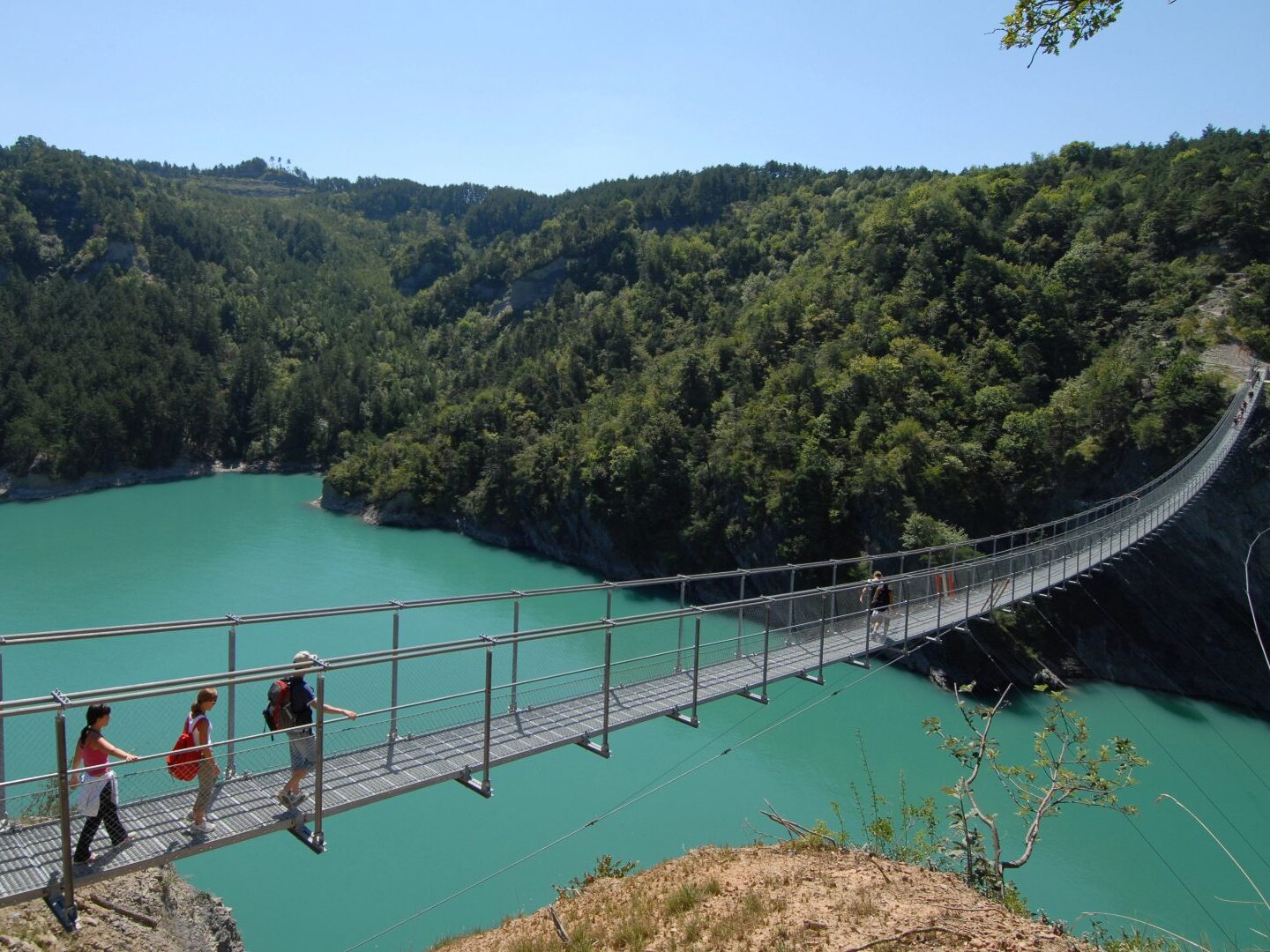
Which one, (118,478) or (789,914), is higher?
(789,914)

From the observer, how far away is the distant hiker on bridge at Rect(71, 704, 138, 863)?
4.21 meters

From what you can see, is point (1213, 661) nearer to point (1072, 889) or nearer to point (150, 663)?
point (1072, 889)

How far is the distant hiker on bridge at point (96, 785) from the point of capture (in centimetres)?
421

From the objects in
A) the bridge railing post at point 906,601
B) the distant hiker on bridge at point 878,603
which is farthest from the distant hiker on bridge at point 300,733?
the bridge railing post at point 906,601

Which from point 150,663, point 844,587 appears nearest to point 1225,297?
point 844,587

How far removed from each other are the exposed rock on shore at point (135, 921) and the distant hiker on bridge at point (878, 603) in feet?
25.0

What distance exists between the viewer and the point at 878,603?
36.2 feet

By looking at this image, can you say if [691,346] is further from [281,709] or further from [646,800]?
[281,709]

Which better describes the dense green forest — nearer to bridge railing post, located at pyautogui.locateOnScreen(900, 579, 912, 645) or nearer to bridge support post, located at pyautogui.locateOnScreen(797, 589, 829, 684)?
bridge railing post, located at pyautogui.locateOnScreen(900, 579, 912, 645)

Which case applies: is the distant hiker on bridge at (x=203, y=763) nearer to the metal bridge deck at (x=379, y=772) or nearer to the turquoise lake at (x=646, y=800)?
the metal bridge deck at (x=379, y=772)

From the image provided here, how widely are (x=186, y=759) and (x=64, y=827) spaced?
0.88 m

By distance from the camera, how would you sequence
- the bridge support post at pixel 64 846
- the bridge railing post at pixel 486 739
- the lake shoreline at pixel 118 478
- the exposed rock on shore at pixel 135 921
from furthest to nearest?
1. the lake shoreline at pixel 118 478
2. the exposed rock on shore at pixel 135 921
3. the bridge railing post at pixel 486 739
4. the bridge support post at pixel 64 846

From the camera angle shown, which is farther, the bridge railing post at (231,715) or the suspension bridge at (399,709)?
the bridge railing post at (231,715)

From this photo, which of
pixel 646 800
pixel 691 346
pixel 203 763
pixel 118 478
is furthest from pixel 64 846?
pixel 118 478
